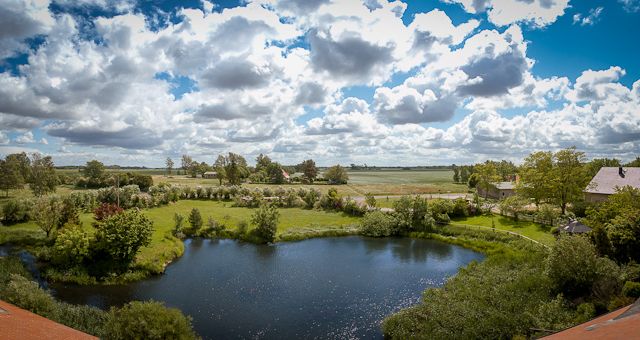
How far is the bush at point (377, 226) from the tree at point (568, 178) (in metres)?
26.7

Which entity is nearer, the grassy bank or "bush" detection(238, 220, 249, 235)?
the grassy bank

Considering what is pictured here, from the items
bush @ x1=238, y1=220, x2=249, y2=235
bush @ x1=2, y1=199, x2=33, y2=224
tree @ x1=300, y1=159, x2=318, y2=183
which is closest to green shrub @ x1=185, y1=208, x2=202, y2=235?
bush @ x1=238, y1=220, x2=249, y2=235

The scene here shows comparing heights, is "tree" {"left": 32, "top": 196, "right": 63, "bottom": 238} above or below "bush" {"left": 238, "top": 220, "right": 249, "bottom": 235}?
above

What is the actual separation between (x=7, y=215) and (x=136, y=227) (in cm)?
3229

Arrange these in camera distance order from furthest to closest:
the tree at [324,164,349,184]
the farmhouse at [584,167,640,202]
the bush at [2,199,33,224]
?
the tree at [324,164,349,184] < the farmhouse at [584,167,640,202] < the bush at [2,199,33,224]

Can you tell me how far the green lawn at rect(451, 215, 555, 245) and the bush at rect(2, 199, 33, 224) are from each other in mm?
68197

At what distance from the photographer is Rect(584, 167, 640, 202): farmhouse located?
56.0m

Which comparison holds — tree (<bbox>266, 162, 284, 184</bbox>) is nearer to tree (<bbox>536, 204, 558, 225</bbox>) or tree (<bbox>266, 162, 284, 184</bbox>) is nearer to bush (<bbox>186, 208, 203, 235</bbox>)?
bush (<bbox>186, 208, 203, 235</bbox>)

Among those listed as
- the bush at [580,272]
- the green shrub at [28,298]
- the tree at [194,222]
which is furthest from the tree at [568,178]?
the green shrub at [28,298]

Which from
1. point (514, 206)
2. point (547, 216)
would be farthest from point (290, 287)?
point (514, 206)

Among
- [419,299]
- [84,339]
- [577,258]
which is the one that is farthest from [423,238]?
[84,339]

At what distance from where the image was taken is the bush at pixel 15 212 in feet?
174

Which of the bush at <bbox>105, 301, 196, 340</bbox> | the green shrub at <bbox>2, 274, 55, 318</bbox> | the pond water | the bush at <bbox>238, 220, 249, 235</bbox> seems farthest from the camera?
the bush at <bbox>238, 220, 249, 235</bbox>

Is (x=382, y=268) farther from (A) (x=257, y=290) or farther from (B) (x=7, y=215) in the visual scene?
(B) (x=7, y=215)
